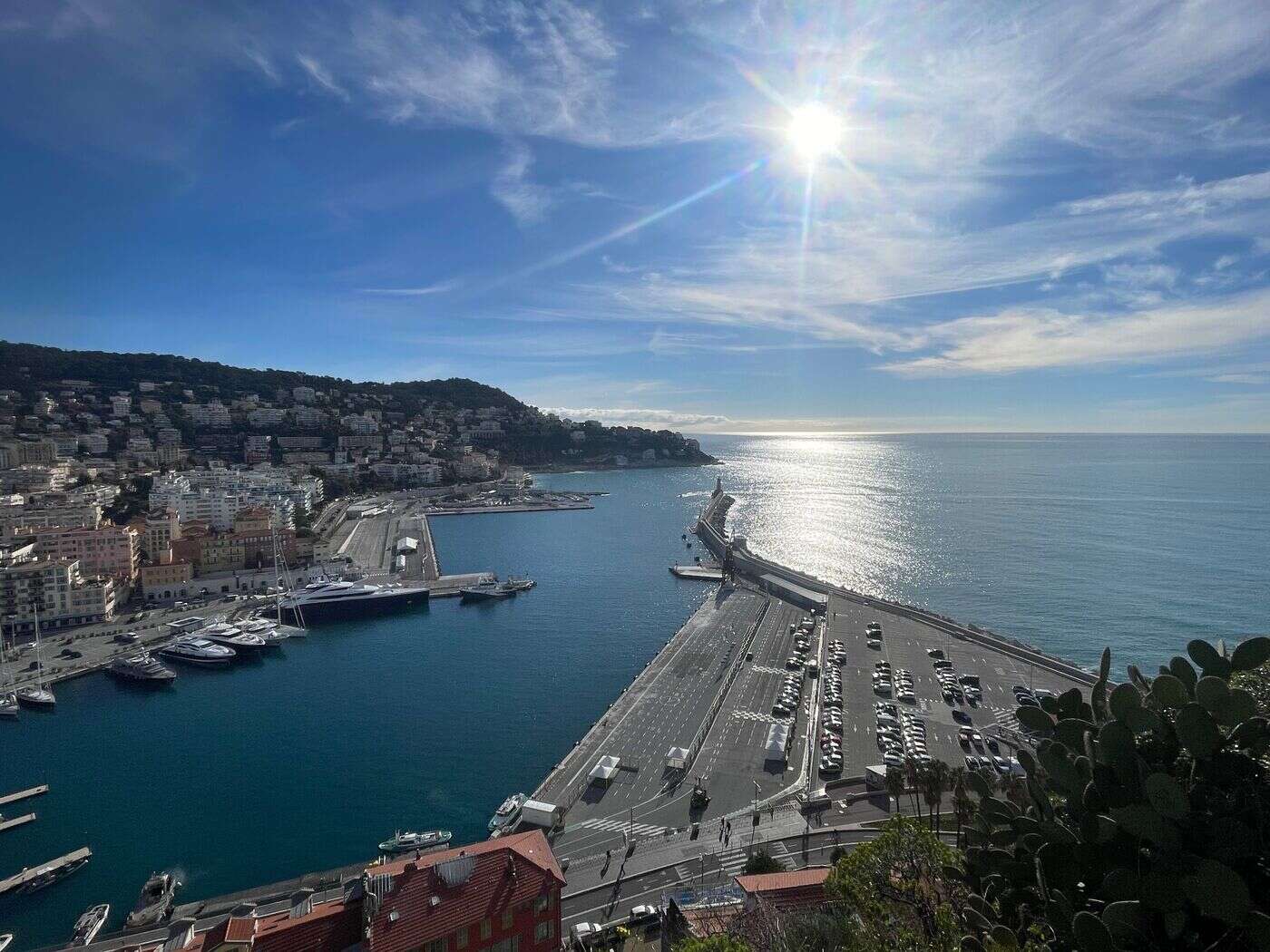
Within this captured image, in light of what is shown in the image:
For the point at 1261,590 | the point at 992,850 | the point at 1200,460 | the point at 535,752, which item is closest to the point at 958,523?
the point at 1261,590

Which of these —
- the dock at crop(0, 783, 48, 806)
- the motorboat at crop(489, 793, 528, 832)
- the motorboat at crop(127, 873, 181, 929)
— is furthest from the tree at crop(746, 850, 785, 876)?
the dock at crop(0, 783, 48, 806)

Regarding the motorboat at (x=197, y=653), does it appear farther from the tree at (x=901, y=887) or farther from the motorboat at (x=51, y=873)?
the tree at (x=901, y=887)

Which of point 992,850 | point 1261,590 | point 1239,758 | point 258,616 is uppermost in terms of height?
point 1239,758

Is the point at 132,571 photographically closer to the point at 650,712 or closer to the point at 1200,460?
the point at 650,712

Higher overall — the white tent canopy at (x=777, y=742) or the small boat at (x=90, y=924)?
the white tent canopy at (x=777, y=742)

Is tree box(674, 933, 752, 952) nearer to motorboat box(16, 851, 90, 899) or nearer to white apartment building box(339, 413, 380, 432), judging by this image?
motorboat box(16, 851, 90, 899)

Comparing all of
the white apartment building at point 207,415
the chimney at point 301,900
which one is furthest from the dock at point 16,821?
the white apartment building at point 207,415
